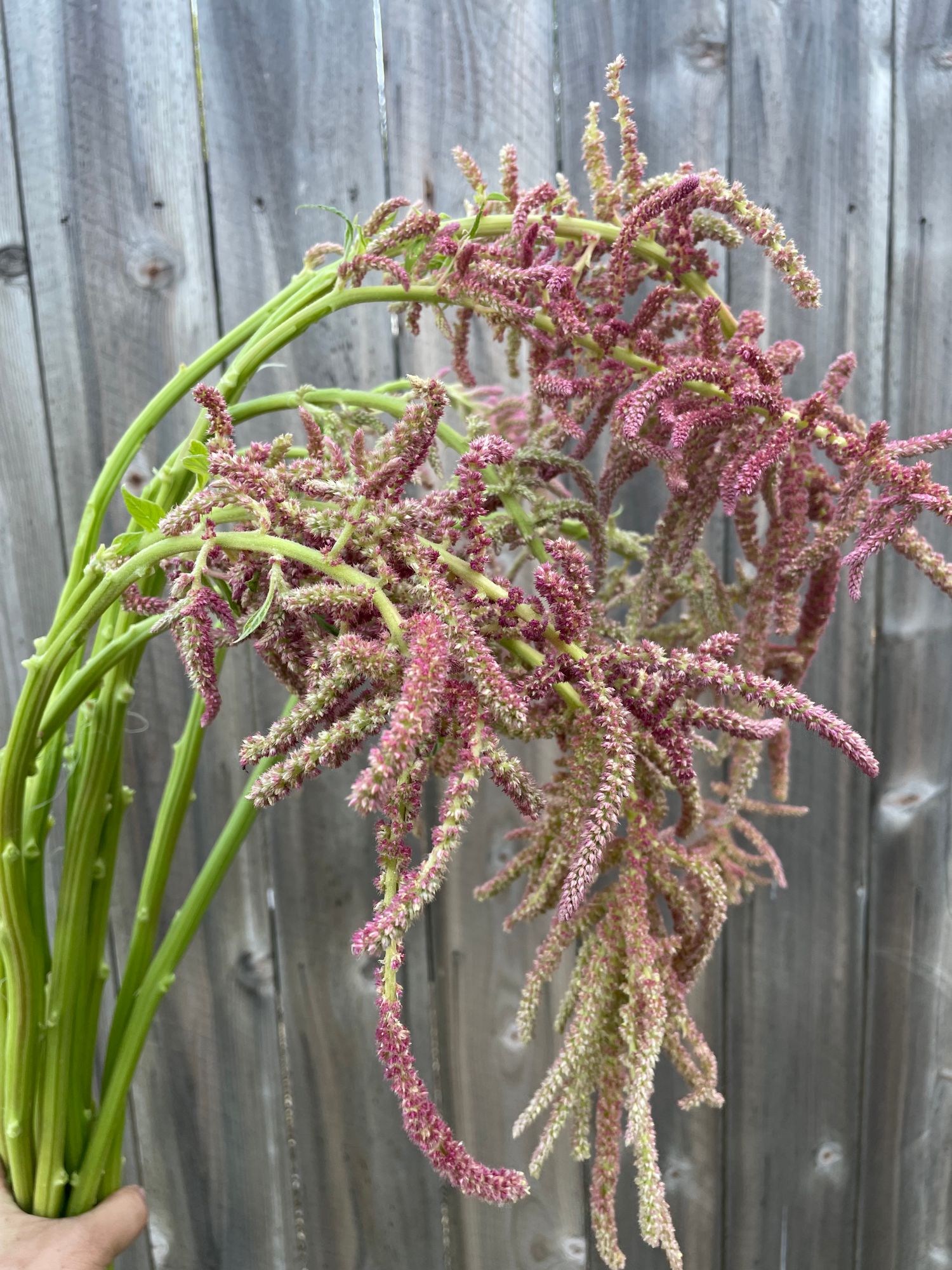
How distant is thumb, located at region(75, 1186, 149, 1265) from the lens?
1.88 feet

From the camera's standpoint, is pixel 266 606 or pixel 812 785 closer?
pixel 266 606

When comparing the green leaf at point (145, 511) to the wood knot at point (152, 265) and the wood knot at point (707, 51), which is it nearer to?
the wood knot at point (152, 265)

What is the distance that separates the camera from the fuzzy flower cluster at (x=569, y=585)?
0.37 meters

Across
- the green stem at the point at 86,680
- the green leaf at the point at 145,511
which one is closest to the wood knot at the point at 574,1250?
the green stem at the point at 86,680


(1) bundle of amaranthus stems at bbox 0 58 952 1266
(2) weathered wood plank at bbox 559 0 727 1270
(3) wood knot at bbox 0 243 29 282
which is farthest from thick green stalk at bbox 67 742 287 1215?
(3) wood knot at bbox 0 243 29 282

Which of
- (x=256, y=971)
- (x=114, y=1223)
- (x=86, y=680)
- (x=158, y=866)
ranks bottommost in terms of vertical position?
(x=256, y=971)

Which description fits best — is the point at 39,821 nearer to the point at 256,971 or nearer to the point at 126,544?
the point at 126,544

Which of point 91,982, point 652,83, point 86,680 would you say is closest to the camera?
point 86,680

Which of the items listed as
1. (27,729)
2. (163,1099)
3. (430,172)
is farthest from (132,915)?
(430,172)

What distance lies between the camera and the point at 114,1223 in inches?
23.5

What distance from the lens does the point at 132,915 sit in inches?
42.0

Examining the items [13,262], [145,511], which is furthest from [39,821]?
[13,262]

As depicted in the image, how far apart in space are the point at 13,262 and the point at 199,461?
29.4 inches

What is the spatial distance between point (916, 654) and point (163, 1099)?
3.68ft
